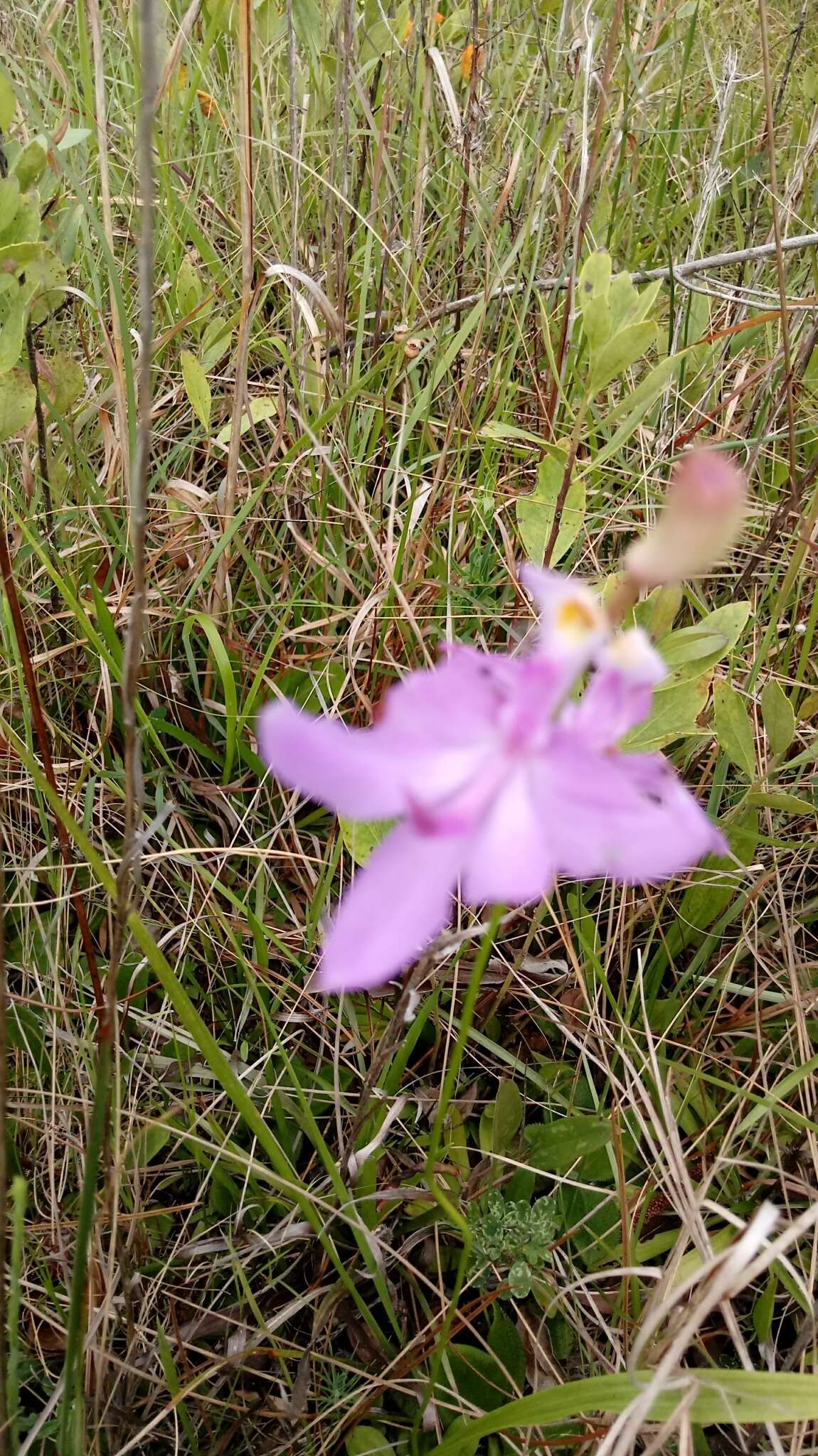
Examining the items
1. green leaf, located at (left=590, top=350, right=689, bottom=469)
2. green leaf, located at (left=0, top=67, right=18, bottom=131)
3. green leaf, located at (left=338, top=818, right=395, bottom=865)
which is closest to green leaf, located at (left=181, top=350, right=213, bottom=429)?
green leaf, located at (left=0, top=67, right=18, bottom=131)

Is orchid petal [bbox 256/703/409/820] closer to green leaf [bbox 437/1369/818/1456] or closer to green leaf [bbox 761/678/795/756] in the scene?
green leaf [bbox 437/1369/818/1456]

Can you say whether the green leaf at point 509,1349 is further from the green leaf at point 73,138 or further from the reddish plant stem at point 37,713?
the green leaf at point 73,138

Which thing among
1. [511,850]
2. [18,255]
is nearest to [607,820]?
[511,850]

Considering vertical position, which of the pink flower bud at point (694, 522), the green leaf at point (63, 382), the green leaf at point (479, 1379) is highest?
the pink flower bud at point (694, 522)

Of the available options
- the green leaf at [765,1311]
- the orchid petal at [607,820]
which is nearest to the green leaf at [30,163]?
the orchid petal at [607,820]

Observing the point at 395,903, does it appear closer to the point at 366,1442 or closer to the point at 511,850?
the point at 511,850

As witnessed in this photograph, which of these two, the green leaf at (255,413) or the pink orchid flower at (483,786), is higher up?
the pink orchid flower at (483,786)
